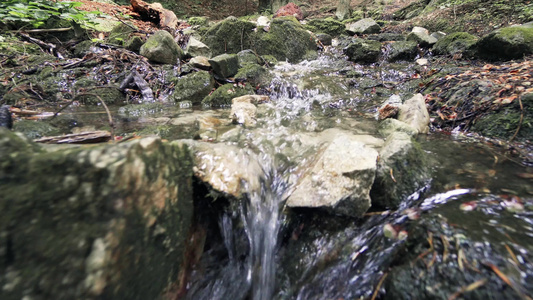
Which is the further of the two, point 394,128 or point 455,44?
point 455,44

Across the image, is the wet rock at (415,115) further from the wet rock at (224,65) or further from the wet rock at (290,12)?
the wet rock at (290,12)

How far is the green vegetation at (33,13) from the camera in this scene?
5.39 m

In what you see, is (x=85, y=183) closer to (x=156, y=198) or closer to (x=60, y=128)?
(x=156, y=198)

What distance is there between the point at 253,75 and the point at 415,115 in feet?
11.3

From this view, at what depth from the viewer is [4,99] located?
376 cm

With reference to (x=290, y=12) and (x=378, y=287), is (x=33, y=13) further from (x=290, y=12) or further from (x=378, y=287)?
(x=290, y=12)

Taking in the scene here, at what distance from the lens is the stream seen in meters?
1.20

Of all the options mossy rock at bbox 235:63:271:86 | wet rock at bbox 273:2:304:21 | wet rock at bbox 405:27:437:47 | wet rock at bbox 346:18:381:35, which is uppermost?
wet rock at bbox 273:2:304:21

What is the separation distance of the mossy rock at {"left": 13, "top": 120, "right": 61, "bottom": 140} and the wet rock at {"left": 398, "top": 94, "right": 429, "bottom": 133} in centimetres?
425

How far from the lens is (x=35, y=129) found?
2549mm

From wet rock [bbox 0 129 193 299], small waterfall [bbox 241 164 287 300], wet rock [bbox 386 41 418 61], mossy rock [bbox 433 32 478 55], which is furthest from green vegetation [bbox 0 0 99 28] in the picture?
mossy rock [bbox 433 32 478 55]

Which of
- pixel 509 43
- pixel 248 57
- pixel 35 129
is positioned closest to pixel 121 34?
pixel 248 57

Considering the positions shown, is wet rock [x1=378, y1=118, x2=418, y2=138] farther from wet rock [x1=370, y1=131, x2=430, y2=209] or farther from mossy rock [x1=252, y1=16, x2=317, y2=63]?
mossy rock [x1=252, y1=16, x2=317, y2=63]

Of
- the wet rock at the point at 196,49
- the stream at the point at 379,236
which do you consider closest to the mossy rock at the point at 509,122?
the stream at the point at 379,236
